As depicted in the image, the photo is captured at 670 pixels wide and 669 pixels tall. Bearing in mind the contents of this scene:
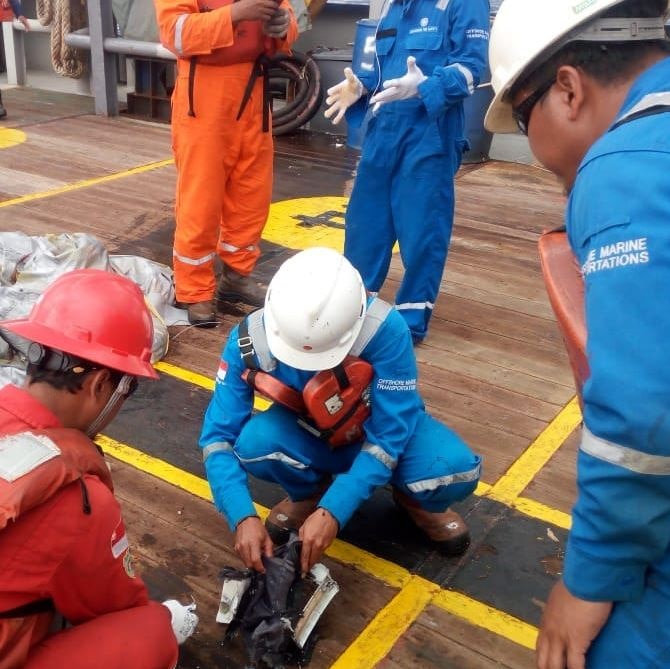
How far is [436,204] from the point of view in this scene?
14.0ft

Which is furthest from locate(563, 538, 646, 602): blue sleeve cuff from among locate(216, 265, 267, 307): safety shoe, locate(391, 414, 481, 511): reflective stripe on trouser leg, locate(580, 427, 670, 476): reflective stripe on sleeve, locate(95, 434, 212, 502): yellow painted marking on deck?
locate(216, 265, 267, 307): safety shoe

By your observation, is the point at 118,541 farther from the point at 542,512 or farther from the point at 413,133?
the point at 413,133

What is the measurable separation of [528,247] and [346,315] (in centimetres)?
414

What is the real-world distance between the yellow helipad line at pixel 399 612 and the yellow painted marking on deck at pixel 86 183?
458cm

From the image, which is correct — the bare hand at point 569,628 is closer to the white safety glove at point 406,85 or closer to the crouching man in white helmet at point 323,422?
the crouching man in white helmet at point 323,422

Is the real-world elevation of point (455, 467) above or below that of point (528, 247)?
above

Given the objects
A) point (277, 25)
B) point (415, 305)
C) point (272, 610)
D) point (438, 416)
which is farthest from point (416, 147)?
point (272, 610)

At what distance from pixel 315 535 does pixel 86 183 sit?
18.5 feet

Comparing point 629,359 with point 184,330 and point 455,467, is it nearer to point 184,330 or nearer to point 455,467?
point 455,467

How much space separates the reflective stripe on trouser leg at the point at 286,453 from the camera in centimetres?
279

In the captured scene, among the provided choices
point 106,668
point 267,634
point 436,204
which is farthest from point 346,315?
point 436,204

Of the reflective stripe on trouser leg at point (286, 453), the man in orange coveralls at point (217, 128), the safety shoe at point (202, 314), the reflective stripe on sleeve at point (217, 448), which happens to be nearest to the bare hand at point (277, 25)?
the man in orange coveralls at point (217, 128)

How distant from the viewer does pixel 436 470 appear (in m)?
2.77

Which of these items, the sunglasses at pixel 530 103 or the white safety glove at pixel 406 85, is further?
the white safety glove at pixel 406 85
